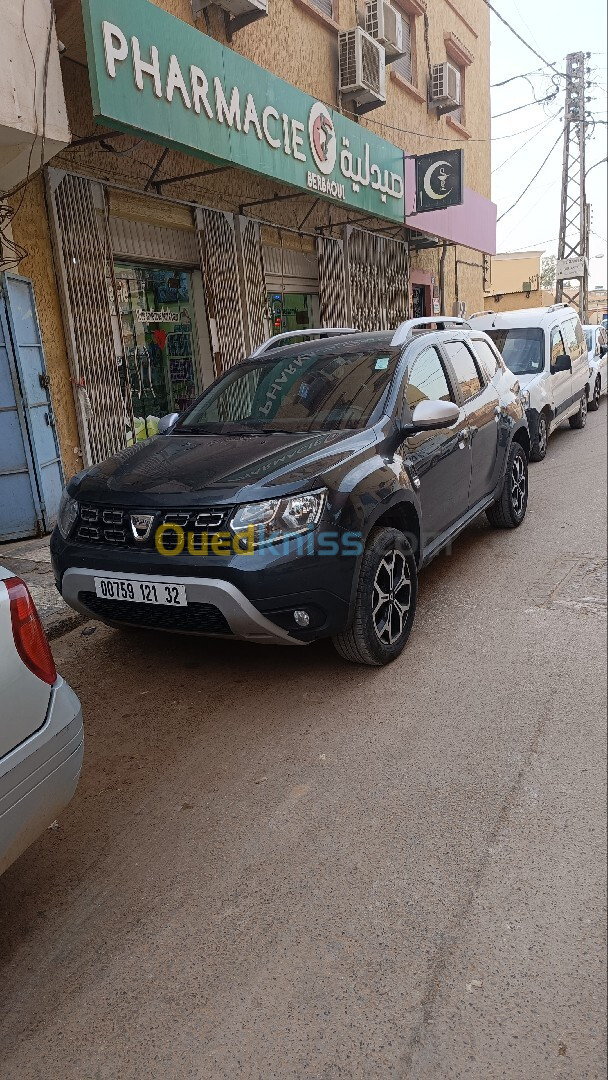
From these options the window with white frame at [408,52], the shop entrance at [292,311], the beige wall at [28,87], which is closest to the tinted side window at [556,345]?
the shop entrance at [292,311]

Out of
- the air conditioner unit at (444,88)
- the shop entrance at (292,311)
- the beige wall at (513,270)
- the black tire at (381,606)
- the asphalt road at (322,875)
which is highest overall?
the air conditioner unit at (444,88)

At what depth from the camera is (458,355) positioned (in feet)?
17.2

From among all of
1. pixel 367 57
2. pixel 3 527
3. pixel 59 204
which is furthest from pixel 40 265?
pixel 367 57

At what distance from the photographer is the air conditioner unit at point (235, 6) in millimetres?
8523

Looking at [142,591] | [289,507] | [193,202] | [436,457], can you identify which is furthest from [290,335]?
[193,202]

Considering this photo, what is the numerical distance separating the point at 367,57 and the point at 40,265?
7.73 meters

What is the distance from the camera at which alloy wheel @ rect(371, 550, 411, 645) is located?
12.2ft

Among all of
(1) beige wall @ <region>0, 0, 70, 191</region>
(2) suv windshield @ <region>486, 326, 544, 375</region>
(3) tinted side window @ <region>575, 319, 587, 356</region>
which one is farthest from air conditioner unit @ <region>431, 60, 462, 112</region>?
(1) beige wall @ <region>0, 0, 70, 191</region>

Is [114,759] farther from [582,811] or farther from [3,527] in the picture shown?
[3,527]

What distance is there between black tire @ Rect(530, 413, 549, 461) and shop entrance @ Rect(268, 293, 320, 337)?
3.90 m

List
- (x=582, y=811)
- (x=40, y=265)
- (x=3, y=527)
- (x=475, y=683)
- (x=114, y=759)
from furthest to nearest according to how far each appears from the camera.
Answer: (x=40, y=265), (x=3, y=527), (x=475, y=683), (x=114, y=759), (x=582, y=811)

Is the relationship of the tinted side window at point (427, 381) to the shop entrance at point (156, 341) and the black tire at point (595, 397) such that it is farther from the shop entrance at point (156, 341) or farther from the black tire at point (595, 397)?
the black tire at point (595, 397)

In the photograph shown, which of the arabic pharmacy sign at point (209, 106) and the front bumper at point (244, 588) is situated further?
the arabic pharmacy sign at point (209, 106)

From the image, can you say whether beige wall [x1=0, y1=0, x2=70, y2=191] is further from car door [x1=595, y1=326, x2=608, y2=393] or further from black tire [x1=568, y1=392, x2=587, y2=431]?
car door [x1=595, y1=326, x2=608, y2=393]
